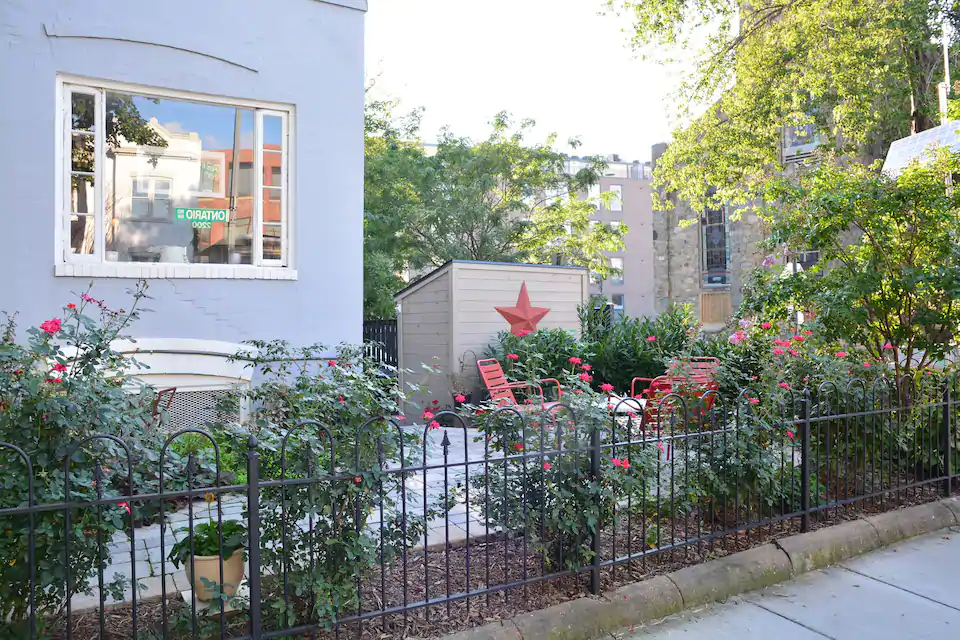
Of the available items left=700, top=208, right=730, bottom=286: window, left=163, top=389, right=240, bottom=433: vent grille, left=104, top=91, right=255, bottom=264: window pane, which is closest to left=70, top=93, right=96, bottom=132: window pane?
left=104, top=91, right=255, bottom=264: window pane

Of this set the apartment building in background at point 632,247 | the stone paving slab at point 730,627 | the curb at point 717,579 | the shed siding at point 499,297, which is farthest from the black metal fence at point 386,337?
the apartment building in background at point 632,247

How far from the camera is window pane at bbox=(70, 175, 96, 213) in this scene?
5.96 m

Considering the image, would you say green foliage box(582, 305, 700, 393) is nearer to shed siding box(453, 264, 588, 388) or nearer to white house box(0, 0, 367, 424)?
shed siding box(453, 264, 588, 388)

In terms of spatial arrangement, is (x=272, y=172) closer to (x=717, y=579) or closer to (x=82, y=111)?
(x=82, y=111)

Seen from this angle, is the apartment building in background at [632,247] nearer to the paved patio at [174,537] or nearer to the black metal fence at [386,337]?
the black metal fence at [386,337]

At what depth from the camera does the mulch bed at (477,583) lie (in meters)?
3.49

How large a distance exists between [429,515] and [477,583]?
24.5 inches

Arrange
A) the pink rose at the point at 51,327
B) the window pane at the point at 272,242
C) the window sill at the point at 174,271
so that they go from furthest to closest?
the window pane at the point at 272,242, the window sill at the point at 174,271, the pink rose at the point at 51,327

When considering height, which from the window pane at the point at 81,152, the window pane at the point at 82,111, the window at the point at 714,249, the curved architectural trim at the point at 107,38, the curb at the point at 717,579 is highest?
the window at the point at 714,249

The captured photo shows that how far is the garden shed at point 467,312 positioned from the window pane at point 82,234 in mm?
5524

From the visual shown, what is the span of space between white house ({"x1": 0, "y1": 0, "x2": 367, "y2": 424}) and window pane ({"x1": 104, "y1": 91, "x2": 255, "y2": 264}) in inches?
0.5

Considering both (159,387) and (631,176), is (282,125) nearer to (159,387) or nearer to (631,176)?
(159,387)

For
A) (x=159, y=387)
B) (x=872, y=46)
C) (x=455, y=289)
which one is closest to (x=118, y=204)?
(x=159, y=387)

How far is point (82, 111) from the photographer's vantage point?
5.99m
